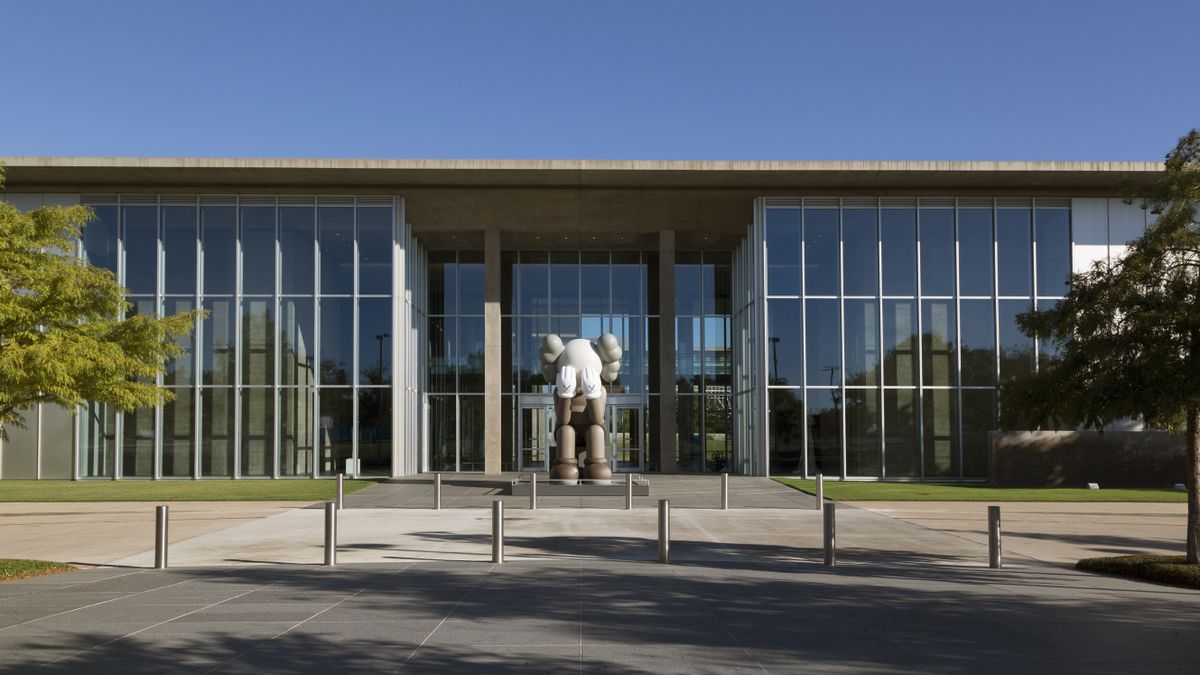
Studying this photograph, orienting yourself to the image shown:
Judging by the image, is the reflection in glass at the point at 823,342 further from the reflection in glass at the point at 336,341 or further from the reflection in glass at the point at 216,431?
the reflection in glass at the point at 216,431

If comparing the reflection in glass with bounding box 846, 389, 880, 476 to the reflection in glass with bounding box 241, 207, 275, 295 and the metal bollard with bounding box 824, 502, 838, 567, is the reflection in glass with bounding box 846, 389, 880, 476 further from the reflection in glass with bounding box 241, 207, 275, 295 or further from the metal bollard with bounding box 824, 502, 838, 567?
the metal bollard with bounding box 824, 502, 838, 567

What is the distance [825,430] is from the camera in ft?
102

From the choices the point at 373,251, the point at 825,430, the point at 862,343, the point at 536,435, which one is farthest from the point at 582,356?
the point at 536,435

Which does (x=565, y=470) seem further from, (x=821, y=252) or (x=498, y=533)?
(x=498, y=533)

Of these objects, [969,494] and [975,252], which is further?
[975,252]

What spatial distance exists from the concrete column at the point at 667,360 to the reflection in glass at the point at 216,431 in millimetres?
14177

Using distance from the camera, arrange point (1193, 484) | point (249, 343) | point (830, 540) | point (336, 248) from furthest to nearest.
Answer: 1. point (336, 248)
2. point (249, 343)
3. point (830, 540)
4. point (1193, 484)

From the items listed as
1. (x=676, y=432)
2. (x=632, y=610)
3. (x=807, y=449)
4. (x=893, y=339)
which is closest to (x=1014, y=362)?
(x=893, y=339)

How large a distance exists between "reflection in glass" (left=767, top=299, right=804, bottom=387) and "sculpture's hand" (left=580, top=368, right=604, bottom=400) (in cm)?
805

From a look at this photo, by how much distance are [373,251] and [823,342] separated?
1431cm

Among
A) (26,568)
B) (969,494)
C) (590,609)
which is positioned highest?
(590,609)

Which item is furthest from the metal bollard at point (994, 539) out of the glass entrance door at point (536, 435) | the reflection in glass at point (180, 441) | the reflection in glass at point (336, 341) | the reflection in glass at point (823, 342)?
the reflection in glass at point (180, 441)

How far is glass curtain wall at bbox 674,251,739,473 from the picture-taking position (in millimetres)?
36406

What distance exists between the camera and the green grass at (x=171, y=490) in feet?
76.6
